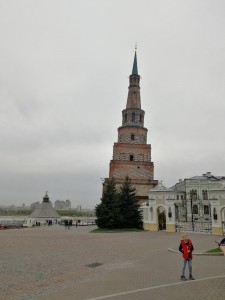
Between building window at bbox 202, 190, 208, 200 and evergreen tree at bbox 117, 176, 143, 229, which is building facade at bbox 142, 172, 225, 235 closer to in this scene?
evergreen tree at bbox 117, 176, 143, 229

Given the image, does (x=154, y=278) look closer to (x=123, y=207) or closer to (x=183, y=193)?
(x=123, y=207)

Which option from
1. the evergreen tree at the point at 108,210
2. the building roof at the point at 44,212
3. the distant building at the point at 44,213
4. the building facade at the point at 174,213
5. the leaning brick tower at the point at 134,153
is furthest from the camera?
the building roof at the point at 44,212

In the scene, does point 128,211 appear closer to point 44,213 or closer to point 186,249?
point 44,213

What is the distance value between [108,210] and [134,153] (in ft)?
70.7

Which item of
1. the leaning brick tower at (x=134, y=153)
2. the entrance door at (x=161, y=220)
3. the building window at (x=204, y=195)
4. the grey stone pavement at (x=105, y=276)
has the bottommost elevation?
the grey stone pavement at (x=105, y=276)

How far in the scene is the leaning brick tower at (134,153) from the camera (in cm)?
5197

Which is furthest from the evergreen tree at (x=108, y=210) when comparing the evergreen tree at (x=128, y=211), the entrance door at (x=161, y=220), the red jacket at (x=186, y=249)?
the red jacket at (x=186, y=249)

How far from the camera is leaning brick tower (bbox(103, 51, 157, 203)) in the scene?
5197 centimetres

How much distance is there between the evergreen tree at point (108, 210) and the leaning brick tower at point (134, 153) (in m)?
14.7

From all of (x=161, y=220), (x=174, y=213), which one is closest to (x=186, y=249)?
(x=174, y=213)

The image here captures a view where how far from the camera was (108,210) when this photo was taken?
1404 inches

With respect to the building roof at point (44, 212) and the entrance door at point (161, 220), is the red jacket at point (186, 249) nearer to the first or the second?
the entrance door at point (161, 220)

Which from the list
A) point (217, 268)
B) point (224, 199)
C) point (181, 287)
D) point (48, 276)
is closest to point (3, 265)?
point (48, 276)

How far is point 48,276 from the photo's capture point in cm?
1052
